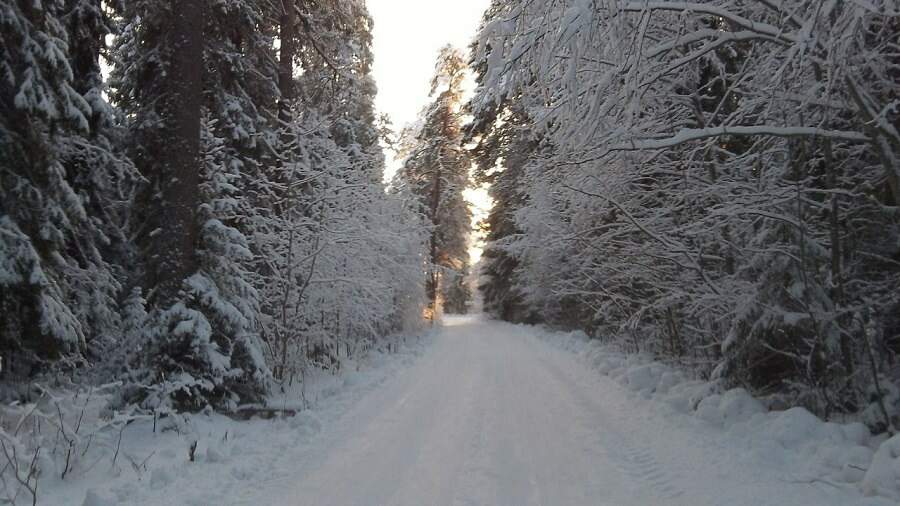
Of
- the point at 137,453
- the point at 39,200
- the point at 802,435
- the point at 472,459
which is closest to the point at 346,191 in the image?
the point at 39,200

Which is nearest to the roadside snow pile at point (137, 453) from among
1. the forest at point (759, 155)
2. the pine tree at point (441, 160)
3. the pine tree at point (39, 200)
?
the pine tree at point (39, 200)

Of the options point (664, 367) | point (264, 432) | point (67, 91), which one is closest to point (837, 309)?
point (664, 367)

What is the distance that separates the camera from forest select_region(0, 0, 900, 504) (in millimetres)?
4762

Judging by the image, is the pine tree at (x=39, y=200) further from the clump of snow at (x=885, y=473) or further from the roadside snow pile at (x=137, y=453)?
the clump of snow at (x=885, y=473)

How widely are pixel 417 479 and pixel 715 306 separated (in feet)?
15.9

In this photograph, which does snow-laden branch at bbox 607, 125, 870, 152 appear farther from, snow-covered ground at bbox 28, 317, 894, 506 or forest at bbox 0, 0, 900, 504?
snow-covered ground at bbox 28, 317, 894, 506

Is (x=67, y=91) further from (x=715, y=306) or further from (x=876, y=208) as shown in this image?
(x=876, y=208)

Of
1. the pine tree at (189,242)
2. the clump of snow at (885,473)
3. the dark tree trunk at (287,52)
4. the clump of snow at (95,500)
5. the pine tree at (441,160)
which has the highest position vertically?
the pine tree at (441,160)

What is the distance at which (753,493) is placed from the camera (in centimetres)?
449

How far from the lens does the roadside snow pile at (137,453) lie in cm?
454

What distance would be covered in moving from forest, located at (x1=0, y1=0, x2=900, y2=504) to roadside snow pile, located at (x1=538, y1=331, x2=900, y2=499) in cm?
45

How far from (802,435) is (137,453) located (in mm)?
6477

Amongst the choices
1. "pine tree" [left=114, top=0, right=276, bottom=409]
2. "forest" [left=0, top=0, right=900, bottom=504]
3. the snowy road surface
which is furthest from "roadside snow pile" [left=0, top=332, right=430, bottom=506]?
"pine tree" [left=114, top=0, right=276, bottom=409]

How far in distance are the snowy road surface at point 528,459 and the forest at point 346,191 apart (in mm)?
1395
